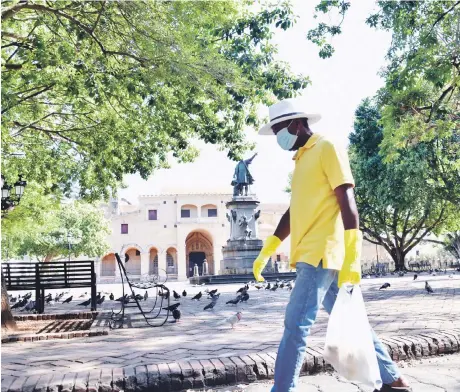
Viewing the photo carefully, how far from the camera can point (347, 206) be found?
9.14ft

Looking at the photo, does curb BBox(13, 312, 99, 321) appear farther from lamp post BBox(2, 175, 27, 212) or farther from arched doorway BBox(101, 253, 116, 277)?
arched doorway BBox(101, 253, 116, 277)

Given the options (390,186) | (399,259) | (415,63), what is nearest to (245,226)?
(390,186)

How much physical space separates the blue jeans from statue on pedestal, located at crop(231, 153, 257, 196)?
78.4ft

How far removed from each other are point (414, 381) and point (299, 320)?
139cm

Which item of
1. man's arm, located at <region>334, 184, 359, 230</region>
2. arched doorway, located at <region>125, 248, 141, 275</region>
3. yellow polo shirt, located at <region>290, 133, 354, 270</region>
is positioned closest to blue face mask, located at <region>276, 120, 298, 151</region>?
yellow polo shirt, located at <region>290, 133, 354, 270</region>

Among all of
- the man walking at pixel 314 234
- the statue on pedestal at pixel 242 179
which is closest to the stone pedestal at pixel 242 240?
the statue on pedestal at pixel 242 179

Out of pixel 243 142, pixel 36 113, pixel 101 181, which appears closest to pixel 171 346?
pixel 243 142

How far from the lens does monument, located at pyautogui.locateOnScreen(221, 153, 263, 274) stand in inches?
960

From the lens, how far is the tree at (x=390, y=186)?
24312 mm

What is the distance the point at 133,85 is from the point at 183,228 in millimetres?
43110

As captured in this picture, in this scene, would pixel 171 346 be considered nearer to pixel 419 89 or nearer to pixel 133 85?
pixel 133 85

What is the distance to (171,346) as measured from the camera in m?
4.95

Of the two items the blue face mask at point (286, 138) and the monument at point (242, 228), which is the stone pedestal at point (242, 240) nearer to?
the monument at point (242, 228)

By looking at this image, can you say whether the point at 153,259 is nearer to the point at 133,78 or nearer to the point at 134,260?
the point at 134,260
